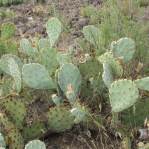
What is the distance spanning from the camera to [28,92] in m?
4.67

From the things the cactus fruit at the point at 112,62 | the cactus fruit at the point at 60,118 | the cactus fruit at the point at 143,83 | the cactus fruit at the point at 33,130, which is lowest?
the cactus fruit at the point at 33,130

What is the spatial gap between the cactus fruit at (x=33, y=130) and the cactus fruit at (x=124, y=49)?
34.2 inches

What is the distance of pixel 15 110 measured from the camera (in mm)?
4195

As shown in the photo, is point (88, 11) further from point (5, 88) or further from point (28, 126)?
point (28, 126)

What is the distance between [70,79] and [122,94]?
619 mm

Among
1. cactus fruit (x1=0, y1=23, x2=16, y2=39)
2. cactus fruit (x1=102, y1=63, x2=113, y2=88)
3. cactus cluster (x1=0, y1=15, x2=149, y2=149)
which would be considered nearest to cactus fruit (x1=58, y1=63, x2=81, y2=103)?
cactus cluster (x1=0, y1=15, x2=149, y2=149)

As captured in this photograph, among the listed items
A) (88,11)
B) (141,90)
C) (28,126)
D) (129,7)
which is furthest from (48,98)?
(88,11)

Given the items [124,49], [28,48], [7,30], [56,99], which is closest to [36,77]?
[56,99]

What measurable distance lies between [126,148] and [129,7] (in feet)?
7.66

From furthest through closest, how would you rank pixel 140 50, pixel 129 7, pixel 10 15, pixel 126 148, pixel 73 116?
1. pixel 10 15
2. pixel 129 7
3. pixel 140 50
4. pixel 73 116
5. pixel 126 148

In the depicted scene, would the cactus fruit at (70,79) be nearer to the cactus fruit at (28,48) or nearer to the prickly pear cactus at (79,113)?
the prickly pear cactus at (79,113)

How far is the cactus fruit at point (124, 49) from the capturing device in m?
4.48

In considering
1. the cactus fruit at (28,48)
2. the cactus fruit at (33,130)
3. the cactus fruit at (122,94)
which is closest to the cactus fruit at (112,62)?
the cactus fruit at (122,94)

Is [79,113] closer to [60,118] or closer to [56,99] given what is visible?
[60,118]
